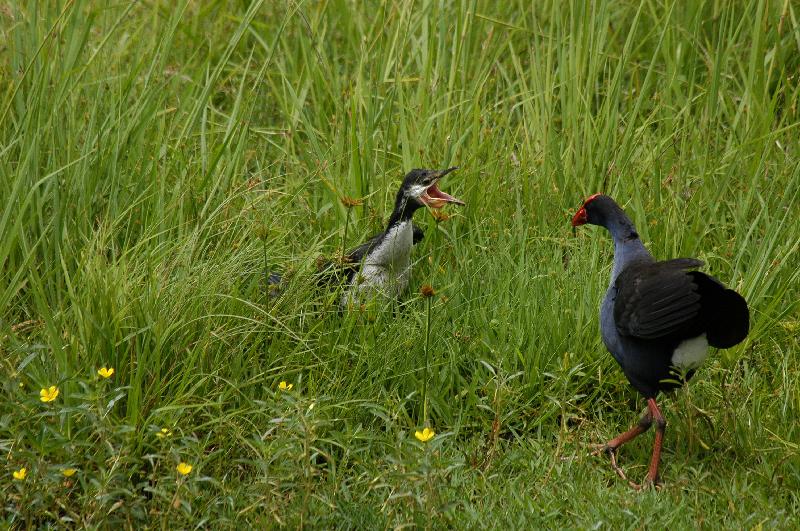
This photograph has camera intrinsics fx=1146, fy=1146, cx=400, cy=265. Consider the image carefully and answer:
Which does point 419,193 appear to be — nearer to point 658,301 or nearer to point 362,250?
point 362,250

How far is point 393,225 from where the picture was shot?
17.9ft

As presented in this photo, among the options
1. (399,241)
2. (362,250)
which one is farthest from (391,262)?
(362,250)

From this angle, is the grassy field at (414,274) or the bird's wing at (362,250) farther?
the bird's wing at (362,250)

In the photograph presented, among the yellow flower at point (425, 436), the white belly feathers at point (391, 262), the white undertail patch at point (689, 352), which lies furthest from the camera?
the white belly feathers at point (391, 262)

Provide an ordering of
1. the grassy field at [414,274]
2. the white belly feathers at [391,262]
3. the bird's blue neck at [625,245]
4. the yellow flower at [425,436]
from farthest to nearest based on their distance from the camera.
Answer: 1. the white belly feathers at [391,262]
2. the bird's blue neck at [625,245]
3. the grassy field at [414,274]
4. the yellow flower at [425,436]

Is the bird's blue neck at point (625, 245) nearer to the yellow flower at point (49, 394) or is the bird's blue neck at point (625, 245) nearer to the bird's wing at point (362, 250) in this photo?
the bird's wing at point (362, 250)

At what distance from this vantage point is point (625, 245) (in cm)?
488

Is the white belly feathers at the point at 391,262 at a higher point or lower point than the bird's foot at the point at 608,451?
higher

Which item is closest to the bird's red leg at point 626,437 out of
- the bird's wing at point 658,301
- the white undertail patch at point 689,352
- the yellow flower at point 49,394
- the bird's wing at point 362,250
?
the white undertail patch at point 689,352

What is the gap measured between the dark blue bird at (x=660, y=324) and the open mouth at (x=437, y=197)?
984 mm

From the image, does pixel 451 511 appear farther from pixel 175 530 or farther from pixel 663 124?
pixel 663 124

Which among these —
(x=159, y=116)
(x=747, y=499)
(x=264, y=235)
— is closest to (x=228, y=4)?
(x=159, y=116)

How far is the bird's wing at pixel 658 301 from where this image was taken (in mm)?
4203

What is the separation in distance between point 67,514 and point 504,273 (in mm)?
2308
